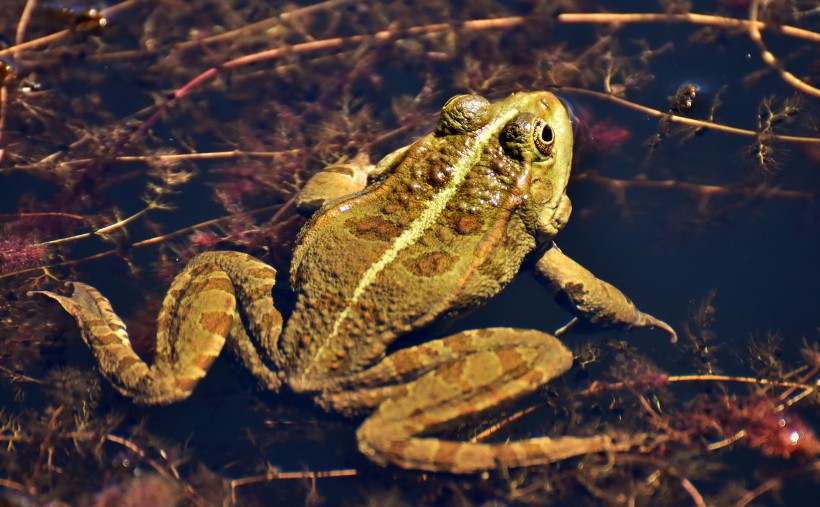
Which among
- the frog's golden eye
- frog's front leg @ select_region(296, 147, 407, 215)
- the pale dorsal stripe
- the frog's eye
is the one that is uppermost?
the frog's eye

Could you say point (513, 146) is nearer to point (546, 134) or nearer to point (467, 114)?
point (546, 134)

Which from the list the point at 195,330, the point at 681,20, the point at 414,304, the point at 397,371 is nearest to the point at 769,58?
the point at 681,20

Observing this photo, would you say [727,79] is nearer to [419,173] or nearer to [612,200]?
[612,200]

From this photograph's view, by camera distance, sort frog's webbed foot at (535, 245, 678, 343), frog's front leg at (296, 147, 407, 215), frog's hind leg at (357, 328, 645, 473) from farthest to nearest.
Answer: frog's front leg at (296, 147, 407, 215)
frog's webbed foot at (535, 245, 678, 343)
frog's hind leg at (357, 328, 645, 473)

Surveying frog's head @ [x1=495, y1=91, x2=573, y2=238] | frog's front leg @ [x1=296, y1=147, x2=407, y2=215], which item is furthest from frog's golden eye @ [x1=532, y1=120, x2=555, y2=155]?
frog's front leg @ [x1=296, y1=147, x2=407, y2=215]

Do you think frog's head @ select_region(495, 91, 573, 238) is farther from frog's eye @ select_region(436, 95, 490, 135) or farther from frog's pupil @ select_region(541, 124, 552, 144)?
frog's eye @ select_region(436, 95, 490, 135)

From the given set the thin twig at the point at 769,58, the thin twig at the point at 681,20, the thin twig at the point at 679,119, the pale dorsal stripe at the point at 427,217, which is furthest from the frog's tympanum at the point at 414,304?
the thin twig at the point at 769,58

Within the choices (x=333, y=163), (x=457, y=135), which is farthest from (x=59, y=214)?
(x=457, y=135)
